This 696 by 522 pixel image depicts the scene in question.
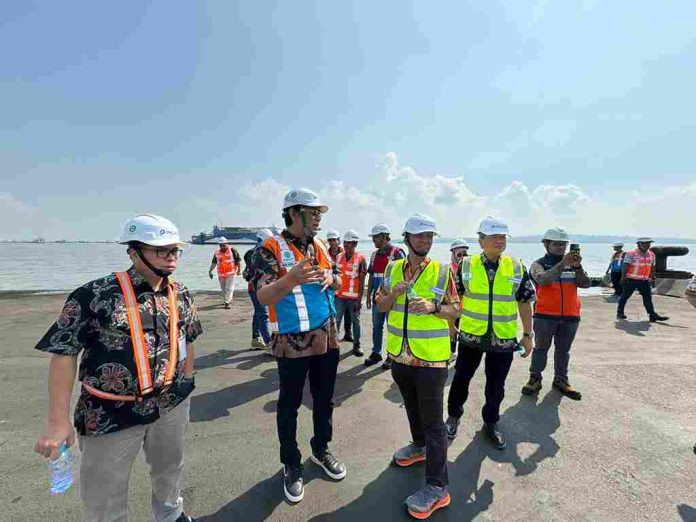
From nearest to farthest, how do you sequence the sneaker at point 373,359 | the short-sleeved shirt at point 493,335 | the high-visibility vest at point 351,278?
the short-sleeved shirt at point 493,335 → the sneaker at point 373,359 → the high-visibility vest at point 351,278

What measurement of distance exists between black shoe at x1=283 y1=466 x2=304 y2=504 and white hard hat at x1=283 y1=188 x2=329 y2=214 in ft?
6.99

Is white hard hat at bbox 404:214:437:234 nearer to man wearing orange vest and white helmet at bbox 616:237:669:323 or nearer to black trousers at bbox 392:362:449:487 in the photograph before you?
black trousers at bbox 392:362:449:487

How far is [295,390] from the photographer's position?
8.94ft

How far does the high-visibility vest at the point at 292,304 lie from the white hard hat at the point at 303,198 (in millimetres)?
296

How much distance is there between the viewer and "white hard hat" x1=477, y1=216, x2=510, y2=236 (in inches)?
130

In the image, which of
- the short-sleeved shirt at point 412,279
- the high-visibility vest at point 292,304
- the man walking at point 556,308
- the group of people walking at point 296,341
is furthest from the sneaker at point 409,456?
the man walking at point 556,308

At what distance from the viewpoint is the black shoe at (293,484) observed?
2.61 metres

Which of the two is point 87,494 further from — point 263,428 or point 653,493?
point 653,493

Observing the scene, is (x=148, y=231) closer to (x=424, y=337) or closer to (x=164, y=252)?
(x=164, y=252)

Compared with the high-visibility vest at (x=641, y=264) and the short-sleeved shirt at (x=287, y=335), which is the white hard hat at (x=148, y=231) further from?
the high-visibility vest at (x=641, y=264)

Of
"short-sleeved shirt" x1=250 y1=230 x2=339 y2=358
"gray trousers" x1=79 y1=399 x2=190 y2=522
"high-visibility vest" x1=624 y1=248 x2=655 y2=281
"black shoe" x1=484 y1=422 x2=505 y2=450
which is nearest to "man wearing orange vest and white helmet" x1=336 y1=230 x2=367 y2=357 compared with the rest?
"black shoe" x1=484 y1=422 x2=505 y2=450

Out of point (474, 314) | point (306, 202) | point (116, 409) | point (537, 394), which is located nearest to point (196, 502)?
point (116, 409)

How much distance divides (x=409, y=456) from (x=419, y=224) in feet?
6.91

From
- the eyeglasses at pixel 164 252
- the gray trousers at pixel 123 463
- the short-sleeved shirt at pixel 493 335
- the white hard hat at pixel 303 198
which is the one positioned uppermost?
the white hard hat at pixel 303 198
